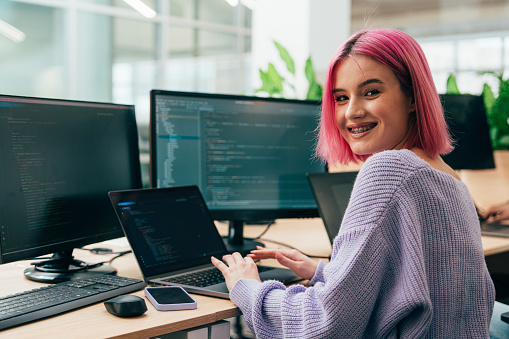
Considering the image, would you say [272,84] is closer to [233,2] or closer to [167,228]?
[167,228]

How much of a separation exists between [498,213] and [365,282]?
1.53 m

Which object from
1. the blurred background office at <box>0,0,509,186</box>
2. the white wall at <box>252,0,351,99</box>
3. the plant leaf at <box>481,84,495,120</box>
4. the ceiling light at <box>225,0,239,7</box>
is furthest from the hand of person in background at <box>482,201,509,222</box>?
the ceiling light at <box>225,0,239,7</box>

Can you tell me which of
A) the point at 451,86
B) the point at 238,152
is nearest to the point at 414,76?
the point at 238,152

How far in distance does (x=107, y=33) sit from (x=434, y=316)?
5.62 m

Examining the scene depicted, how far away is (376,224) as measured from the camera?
90 centimetres

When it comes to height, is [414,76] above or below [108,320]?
above

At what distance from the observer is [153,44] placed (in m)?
6.46

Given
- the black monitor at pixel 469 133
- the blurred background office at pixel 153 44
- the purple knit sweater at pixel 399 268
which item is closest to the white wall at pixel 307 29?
the blurred background office at pixel 153 44

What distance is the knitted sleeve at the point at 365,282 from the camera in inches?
35.3

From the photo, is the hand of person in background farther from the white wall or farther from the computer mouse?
the white wall

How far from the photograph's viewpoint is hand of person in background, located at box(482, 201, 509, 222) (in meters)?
2.20

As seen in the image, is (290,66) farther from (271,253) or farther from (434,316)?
(434,316)

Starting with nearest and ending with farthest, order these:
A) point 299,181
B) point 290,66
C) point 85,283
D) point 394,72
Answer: point 394,72 < point 85,283 < point 299,181 < point 290,66

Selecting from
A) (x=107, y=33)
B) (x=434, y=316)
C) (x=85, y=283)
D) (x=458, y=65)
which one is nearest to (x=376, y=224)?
(x=434, y=316)
